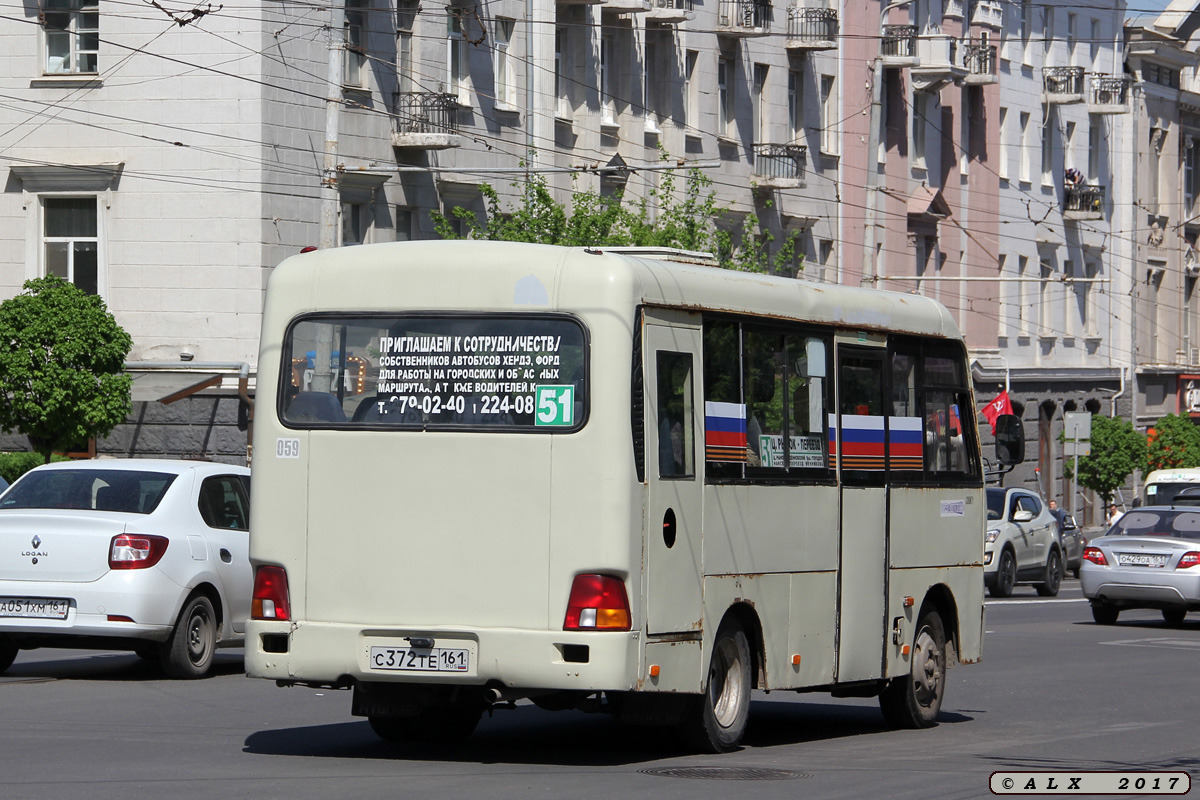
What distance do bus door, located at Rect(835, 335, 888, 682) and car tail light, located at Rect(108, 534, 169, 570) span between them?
5291 millimetres

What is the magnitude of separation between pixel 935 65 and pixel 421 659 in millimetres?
45003

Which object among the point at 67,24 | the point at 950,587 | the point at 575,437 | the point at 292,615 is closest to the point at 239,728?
the point at 292,615

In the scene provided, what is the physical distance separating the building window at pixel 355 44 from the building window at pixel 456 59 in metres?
2.26

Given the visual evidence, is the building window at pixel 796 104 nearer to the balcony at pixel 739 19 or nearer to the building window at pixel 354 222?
the balcony at pixel 739 19

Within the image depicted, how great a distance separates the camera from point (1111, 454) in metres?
55.3

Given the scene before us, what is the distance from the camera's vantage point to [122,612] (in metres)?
15.5

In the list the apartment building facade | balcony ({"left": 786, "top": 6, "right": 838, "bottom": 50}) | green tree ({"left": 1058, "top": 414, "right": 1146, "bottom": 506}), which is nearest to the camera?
the apartment building facade

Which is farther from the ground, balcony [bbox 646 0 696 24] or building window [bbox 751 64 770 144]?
balcony [bbox 646 0 696 24]

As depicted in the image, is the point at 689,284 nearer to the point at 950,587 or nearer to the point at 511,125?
the point at 950,587

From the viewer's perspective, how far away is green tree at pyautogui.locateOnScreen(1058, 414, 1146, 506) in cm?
5491

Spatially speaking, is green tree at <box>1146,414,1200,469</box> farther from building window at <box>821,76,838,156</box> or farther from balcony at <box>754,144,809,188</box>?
balcony at <box>754,144,809,188</box>

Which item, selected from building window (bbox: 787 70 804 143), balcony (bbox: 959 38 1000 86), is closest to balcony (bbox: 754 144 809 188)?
building window (bbox: 787 70 804 143)

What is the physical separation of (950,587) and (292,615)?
516 cm

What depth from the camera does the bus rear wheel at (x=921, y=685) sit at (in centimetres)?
1423
